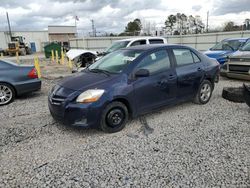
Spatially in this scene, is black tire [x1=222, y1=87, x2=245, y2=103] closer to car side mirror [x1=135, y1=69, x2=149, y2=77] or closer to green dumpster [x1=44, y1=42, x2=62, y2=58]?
car side mirror [x1=135, y1=69, x2=149, y2=77]

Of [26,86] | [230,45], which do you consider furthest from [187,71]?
[230,45]

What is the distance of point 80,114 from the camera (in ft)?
11.0

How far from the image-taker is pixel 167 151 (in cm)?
308

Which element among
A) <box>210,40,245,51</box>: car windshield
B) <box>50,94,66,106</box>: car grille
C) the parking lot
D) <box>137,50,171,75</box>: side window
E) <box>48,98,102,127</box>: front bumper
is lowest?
the parking lot

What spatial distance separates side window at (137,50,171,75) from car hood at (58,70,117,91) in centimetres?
72

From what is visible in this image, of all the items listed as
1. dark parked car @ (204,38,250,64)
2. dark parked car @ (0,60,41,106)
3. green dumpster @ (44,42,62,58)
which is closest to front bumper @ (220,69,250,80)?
dark parked car @ (204,38,250,64)

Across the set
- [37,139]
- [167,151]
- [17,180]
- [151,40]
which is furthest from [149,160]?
[151,40]

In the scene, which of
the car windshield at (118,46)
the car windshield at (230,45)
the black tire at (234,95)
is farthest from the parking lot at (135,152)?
the car windshield at (230,45)

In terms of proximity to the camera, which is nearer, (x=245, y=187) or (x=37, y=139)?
(x=245, y=187)

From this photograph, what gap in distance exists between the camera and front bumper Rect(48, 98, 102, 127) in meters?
3.34

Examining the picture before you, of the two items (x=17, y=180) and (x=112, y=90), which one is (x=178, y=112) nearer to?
(x=112, y=90)

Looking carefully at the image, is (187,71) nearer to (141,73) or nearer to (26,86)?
(141,73)

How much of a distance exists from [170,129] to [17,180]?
2.59m

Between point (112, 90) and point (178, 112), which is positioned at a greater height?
point (112, 90)
